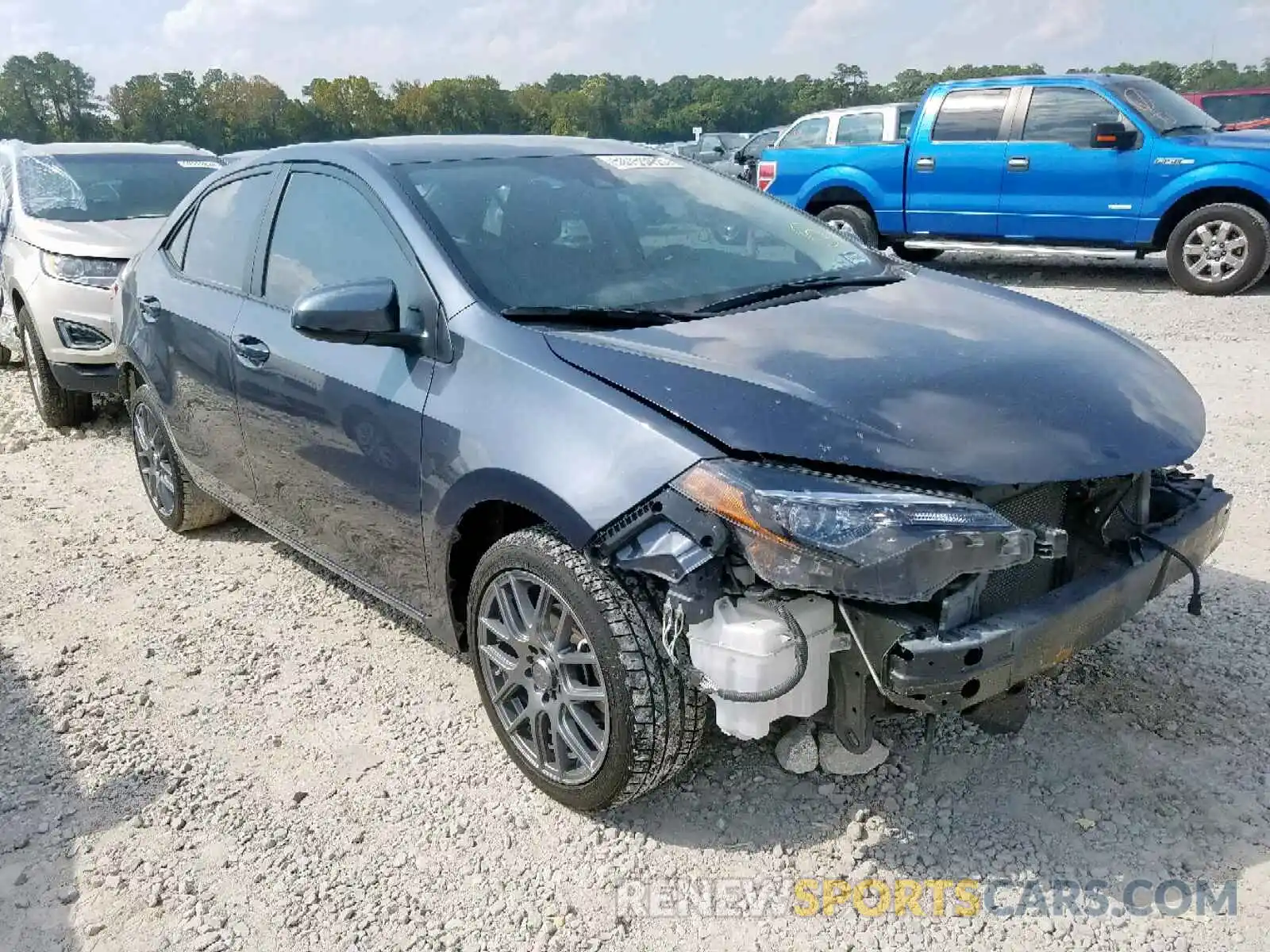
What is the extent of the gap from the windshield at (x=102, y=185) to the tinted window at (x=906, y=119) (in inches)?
274

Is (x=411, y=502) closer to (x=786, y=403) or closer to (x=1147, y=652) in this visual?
(x=786, y=403)

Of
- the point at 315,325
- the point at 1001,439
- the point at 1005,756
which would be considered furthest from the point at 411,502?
the point at 1005,756

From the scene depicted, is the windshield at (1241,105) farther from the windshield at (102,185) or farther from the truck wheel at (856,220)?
the windshield at (102,185)

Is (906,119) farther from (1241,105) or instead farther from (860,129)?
(1241,105)

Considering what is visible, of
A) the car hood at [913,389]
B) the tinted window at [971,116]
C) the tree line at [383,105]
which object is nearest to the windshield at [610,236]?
the car hood at [913,389]

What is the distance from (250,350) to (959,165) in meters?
8.58

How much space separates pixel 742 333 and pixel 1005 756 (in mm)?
1366

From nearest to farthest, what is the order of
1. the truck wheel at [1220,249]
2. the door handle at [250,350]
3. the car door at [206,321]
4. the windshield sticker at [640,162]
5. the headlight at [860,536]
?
the headlight at [860,536]
the door handle at [250,350]
the windshield sticker at [640,162]
the car door at [206,321]
the truck wheel at [1220,249]

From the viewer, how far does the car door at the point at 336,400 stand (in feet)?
9.79

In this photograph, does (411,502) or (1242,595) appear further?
(1242,595)

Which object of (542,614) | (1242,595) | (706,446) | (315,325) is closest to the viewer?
(706,446)

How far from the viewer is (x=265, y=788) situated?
2.96 m

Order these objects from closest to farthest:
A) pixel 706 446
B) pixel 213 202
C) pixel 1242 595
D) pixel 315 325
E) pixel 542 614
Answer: pixel 706 446
pixel 542 614
pixel 315 325
pixel 1242 595
pixel 213 202

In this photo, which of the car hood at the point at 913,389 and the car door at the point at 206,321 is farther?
the car door at the point at 206,321
